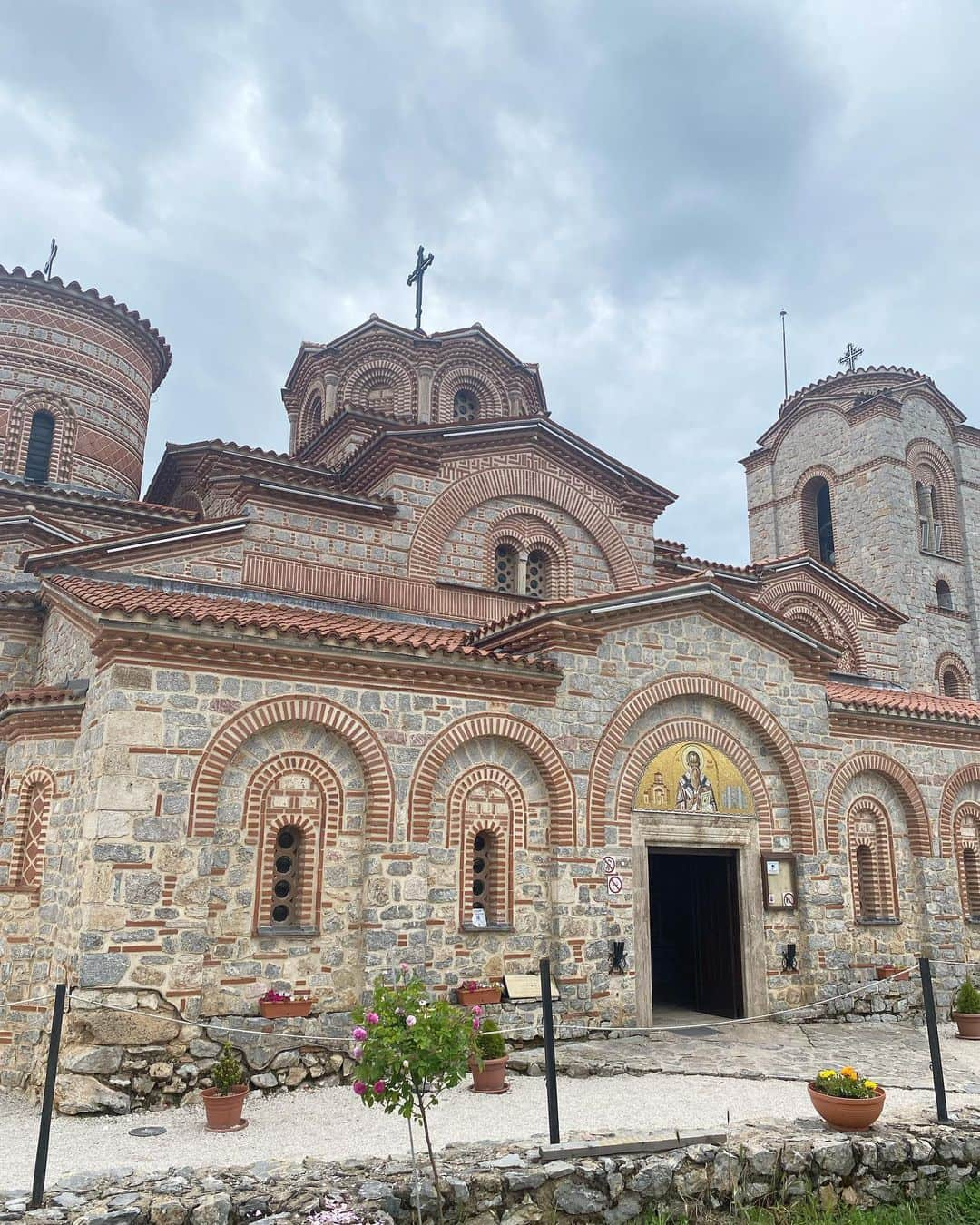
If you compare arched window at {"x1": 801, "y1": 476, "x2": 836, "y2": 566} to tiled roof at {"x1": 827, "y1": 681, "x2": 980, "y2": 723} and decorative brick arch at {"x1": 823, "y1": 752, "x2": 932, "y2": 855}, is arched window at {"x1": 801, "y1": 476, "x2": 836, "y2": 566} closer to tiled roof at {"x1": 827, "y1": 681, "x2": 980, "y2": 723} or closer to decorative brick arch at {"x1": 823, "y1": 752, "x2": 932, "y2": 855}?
tiled roof at {"x1": 827, "y1": 681, "x2": 980, "y2": 723}

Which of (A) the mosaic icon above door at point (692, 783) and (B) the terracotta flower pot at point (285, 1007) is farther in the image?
(A) the mosaic icon above door at point (692, 783)

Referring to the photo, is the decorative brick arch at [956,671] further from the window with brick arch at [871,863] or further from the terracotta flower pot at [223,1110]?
the terracotta flower pot at [223,1110]

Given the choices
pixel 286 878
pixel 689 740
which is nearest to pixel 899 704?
pixel 689 740

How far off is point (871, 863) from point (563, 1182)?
788cm

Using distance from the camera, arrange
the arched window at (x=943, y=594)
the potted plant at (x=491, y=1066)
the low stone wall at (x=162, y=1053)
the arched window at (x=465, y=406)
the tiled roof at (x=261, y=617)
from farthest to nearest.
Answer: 1. the arched window at (x=943, y=594)
2. the arched window at (x=465, y=406)
3. the tiled roof at (x=261, y=617)
4. the potted plant at (x=491, y=1066)
5. the low stone wall at (x=162, y=1053)

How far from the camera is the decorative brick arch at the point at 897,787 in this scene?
39.5 feet

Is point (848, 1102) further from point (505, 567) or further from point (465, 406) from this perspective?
point (465, 406)

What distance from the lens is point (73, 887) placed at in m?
8.12

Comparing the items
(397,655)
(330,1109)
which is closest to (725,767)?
(397,655)

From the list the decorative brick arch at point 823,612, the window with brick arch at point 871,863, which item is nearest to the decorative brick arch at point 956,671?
the decorative brick arch at point 823,612

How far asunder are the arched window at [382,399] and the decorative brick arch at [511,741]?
8659mm

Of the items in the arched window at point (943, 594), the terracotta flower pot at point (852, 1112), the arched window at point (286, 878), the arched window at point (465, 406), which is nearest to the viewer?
the terracotta flower pot at point (852, 1112)

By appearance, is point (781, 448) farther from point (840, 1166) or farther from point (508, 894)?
point (840, 1166)

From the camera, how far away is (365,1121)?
7250 millimetres
